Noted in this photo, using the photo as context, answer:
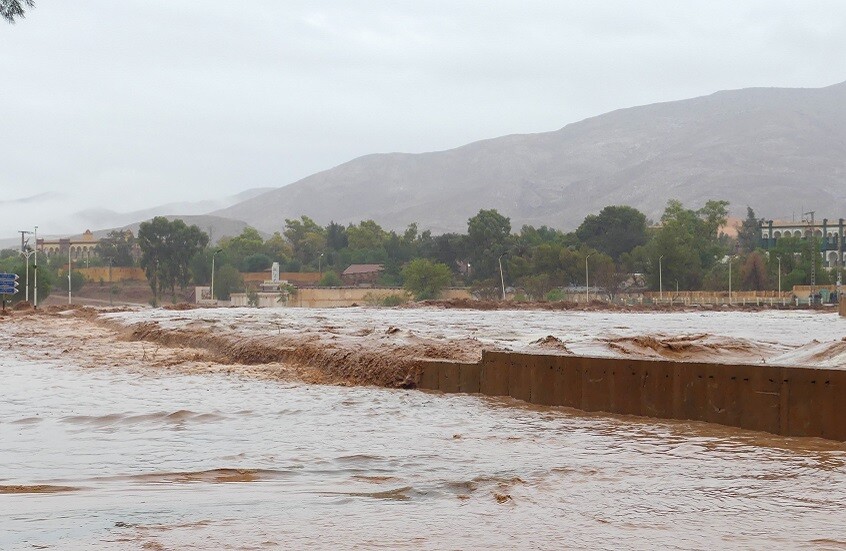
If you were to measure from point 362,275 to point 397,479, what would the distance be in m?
169

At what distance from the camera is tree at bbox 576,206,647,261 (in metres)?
152

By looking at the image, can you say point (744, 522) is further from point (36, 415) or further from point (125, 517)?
point (36, 415)

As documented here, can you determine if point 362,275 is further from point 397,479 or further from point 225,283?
point 397,479

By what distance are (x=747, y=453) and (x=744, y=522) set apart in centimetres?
292

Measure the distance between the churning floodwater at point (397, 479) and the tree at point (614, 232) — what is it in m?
142

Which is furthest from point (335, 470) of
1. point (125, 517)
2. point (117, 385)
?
point (117, 385)

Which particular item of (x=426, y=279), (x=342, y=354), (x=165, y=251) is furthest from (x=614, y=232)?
(x=342, y=354)

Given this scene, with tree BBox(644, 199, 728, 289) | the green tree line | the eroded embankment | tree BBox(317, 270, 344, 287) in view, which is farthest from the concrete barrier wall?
tree BBox(317, 270, 344, 287)

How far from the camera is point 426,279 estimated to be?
140375 mm

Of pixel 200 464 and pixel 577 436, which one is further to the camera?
pixel 577 436

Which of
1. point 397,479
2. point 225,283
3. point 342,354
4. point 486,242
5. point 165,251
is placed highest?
point 486,242

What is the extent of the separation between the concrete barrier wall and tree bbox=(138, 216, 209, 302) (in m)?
156

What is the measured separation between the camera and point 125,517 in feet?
20.5

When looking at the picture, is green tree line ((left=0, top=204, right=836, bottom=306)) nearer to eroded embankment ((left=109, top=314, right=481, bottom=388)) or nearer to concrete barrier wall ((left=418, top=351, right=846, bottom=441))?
eroded embankment ((left=109, top=314, right=481, bottom=388))
